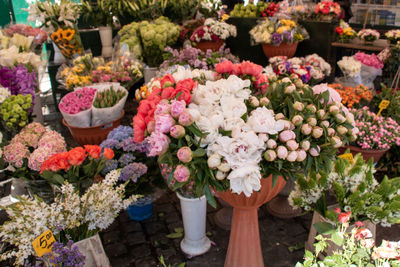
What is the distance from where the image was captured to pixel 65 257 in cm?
153

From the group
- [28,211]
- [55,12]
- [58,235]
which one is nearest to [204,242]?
[58,235]

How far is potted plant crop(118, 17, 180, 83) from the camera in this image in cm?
430

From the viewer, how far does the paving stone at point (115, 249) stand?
7.63ft

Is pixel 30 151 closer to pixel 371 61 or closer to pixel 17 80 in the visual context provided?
pixel 17 80

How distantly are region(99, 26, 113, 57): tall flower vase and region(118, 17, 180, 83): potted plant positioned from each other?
0.53m

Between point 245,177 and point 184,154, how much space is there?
26 cm

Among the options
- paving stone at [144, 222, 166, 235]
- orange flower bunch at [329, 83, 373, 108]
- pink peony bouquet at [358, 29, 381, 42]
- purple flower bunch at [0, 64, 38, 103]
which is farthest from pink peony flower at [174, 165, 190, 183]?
pink peony bouquet at [358, 29, 381, 42]

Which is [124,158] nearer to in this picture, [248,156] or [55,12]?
[248,156]

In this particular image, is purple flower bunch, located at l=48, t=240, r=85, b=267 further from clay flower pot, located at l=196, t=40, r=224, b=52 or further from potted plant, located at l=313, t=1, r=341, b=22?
potted plant, located at l=313, t=1, r=341, b=22

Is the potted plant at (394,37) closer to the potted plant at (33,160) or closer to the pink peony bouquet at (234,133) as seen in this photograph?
the pink peony bouquet at (234,133)

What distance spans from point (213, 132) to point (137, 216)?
4.90 ft

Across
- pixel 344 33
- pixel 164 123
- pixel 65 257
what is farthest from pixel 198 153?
pixel 344 33

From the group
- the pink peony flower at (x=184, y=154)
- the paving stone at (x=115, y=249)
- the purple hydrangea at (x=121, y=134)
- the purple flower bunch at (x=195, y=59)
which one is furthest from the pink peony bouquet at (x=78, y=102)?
the pink peony flower at (x=184, y=154)

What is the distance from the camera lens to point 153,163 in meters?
2.47
